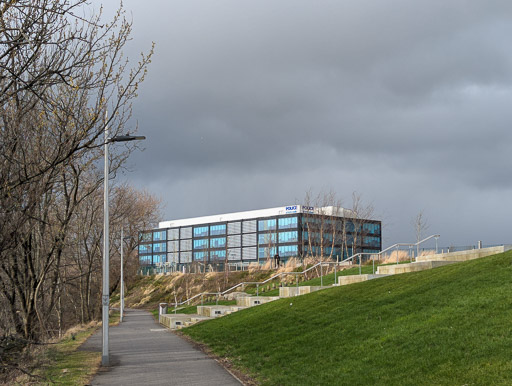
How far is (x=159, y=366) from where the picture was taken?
1609 centimetres

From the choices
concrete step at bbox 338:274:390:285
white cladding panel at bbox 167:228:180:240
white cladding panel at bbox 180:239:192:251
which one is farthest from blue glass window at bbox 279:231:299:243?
concrete step at bbox 338:274:390:285

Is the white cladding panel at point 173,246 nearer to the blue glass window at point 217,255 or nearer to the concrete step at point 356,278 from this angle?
the blue glass window at point 217,255

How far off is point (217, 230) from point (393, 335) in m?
106

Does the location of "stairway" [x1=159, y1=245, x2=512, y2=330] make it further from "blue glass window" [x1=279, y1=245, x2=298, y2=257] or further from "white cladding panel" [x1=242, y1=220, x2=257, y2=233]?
"white cladding panel" [x1=242, y1=220, x2=257, y2=233]

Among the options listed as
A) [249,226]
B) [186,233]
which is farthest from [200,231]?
[249,226]

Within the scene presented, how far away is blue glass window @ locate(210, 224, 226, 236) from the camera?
11700 cm

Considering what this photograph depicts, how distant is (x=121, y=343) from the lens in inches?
943

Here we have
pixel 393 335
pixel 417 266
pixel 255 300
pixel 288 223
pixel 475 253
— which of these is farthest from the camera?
pixel 288 223

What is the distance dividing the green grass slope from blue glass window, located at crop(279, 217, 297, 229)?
80922 mm

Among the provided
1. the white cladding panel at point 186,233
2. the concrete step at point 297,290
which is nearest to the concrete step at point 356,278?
the concrete step at point 297,290

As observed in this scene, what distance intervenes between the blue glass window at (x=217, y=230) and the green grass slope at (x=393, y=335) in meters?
94.3

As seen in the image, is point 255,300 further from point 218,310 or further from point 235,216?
point 235,216

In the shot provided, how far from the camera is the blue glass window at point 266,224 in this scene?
107294 mm

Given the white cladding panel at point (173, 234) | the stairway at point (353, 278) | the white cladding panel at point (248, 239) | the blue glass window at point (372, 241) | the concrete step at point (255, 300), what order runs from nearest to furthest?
the stairway at point (353, 278) → the concrete step at point (255, 300) → the blue glass window at point (372, 241) → the white cladding panel at point (248, 239) → the white cladding panel at point (173, 234)
